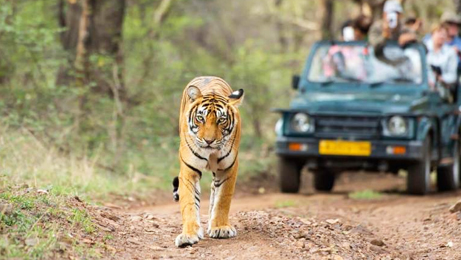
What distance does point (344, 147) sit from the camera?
11188mm

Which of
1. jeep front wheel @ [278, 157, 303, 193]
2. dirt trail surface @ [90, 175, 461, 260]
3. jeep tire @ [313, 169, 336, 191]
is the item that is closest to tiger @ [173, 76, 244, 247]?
dirt trail surface @ [90, 175, 461, 260]

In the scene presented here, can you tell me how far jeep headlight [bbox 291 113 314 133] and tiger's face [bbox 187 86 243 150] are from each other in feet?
15.4

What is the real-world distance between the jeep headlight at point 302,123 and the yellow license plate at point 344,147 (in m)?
0.25

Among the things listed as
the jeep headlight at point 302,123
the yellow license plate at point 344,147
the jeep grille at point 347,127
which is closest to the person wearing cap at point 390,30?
the jeep grille at point 347,127

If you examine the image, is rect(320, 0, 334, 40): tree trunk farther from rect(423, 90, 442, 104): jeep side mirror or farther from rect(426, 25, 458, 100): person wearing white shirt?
rect(423, 90, 442, 104): jeep side mirror

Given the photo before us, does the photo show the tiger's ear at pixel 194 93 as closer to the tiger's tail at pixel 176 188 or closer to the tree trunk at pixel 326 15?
the tiger's tail at pixel 176 188

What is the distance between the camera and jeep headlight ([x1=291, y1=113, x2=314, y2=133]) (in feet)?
37.2

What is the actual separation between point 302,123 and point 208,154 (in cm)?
495

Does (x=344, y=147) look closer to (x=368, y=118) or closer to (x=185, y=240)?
(x=368, y=118)

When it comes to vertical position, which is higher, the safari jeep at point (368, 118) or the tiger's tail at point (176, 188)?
the safari jeep at point (368, 118)

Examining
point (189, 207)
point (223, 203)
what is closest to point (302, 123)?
point (223, 203)

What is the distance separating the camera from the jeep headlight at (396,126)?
11.1 m

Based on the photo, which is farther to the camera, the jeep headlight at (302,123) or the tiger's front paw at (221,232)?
the jeep headlight at (302,123)

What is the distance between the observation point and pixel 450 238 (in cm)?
771
